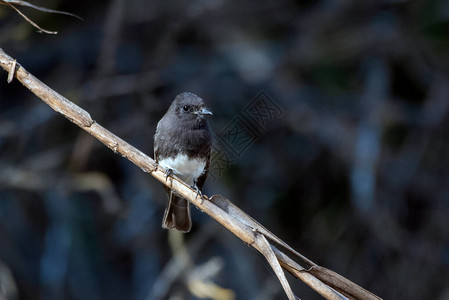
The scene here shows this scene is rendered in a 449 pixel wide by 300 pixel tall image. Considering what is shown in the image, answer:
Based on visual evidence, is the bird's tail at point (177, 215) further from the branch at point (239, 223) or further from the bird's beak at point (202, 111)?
the branch at point (239, 223)

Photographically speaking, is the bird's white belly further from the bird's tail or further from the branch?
the branch

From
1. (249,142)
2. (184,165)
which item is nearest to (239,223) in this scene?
(184,165)

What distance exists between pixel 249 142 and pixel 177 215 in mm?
976

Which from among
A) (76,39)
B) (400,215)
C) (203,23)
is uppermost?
(203,23)

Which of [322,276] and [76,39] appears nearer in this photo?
[322,276]

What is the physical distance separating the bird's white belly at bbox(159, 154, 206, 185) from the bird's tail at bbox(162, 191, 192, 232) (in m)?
0.16

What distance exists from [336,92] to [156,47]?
5.23 feet

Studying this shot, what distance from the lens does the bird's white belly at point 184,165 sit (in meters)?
3.91

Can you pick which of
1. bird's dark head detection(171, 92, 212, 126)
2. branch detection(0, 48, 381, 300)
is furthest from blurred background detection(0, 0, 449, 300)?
branch detection(0, 48, 381, 300)

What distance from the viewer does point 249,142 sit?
466 cm

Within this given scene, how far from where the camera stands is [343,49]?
204 inches

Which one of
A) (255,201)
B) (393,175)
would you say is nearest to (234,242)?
(255,201)

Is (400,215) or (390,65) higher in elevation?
(390,65)

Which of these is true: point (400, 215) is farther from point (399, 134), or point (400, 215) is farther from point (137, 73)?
point (137, 73)
